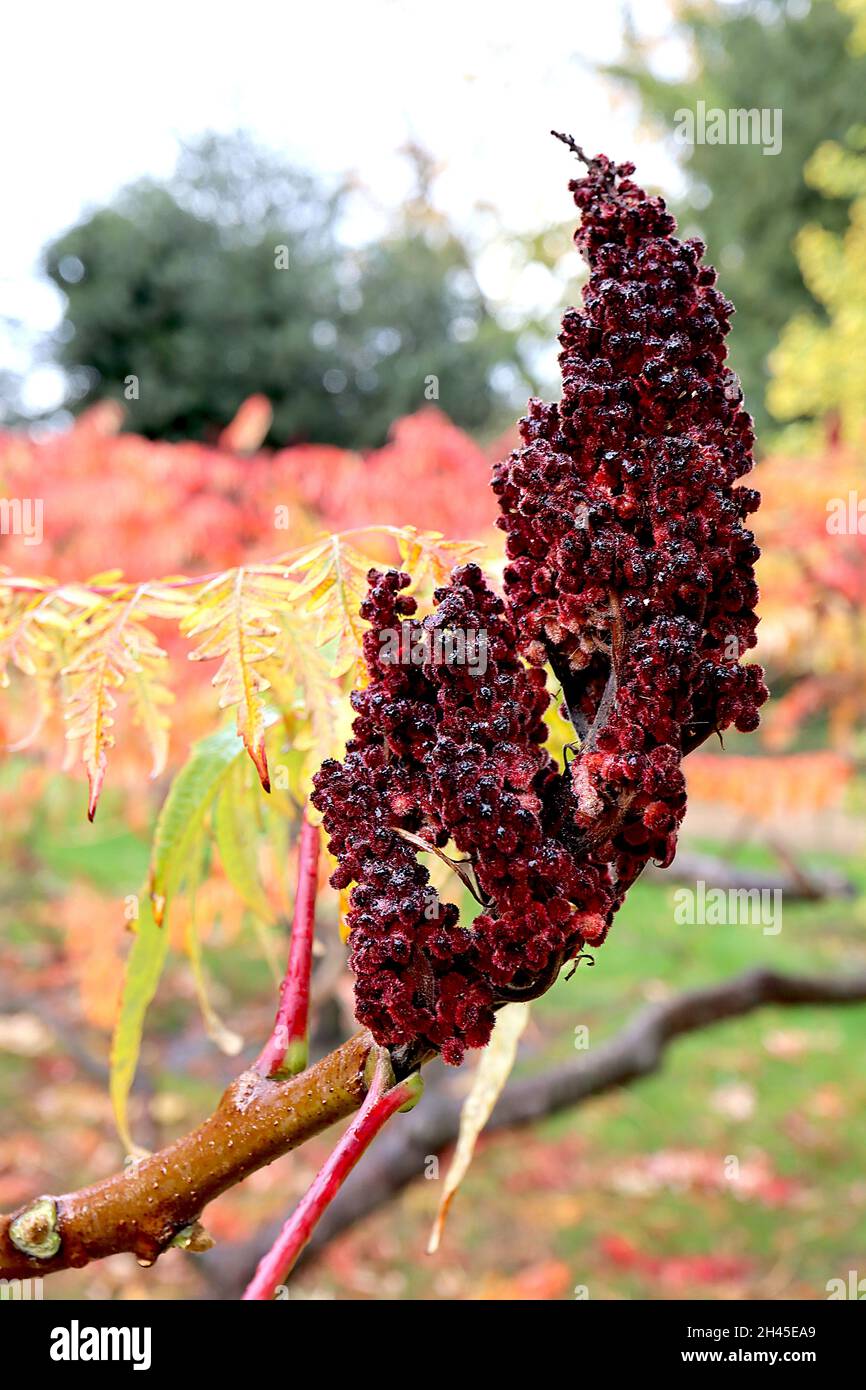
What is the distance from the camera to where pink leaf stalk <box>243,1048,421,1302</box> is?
0.62 meters

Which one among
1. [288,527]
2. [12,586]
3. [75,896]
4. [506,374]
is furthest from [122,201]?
[12,586]

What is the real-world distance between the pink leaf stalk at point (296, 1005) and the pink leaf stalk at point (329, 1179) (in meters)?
0.11

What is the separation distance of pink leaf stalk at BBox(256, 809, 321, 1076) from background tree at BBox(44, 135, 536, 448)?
808cm

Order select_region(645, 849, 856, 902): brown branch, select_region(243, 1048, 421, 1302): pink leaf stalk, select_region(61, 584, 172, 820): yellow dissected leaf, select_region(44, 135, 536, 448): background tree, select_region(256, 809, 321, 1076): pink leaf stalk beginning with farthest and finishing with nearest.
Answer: select_region(44, 135, 536, 448): background tree
select_region(645, 849, 856, 902): brown branch
select_region(61, 584, 172, 820): yellow dissected leaf
select_region(256, 809, 321, 1076): pink leaf stalk
select_region(243, 1048, 421, 1302): pink leaf stalk

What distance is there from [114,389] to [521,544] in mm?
8644

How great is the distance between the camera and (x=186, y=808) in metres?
0.96

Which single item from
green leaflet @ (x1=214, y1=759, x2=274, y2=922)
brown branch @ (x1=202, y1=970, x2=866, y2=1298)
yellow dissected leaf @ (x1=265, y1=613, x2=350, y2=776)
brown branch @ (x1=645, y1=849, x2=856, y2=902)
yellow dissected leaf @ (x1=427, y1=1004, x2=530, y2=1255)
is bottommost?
brown branch @ (x1=202, y1=970, x2=866, y2=1298)

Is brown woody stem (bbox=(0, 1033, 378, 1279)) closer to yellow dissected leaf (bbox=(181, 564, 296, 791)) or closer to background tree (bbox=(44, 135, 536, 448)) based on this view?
yellow dissected leaf (bbox=(181, 564, 296, 791))

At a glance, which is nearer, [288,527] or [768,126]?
[288,527]

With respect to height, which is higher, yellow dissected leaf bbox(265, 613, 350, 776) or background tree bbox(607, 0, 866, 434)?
background tree bbox(607, 0, 866, 434)

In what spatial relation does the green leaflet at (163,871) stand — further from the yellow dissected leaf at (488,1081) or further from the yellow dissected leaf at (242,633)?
the yellow dissected leaf at (488,1081)

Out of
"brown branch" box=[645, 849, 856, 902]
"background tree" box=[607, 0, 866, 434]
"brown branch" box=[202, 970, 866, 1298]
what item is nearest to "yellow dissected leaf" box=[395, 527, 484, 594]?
"brown branch" box=[202, 970, 866, 1298]

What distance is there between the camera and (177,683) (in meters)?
3.32
